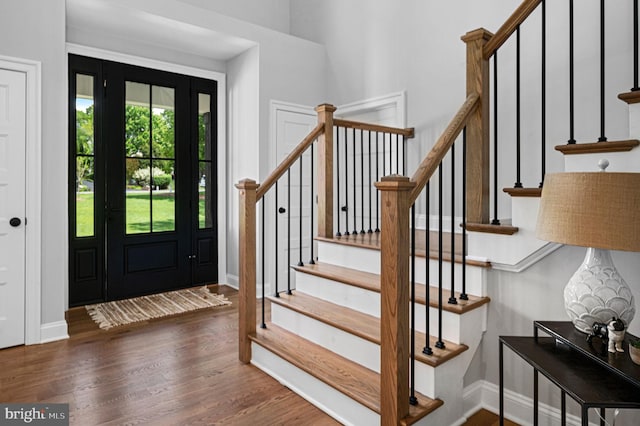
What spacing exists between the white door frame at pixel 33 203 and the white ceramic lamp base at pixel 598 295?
3477 millimetres

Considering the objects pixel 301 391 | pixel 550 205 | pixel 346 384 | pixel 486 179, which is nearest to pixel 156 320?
pixel 301 391

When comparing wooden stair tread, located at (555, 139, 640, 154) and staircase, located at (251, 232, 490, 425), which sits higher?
wooden stair tread, located at (555, 139, 640, 154)

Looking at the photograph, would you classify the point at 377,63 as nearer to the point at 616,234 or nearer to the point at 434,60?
the point at 434,60

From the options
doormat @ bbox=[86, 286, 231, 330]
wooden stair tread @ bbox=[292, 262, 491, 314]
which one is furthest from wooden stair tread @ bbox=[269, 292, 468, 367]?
doormat @ bbox=[86, 286, 231, 330]

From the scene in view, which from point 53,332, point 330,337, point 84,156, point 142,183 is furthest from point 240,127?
point 330,337

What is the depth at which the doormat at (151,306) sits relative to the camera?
3568 mm

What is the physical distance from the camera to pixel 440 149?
74.2 inches

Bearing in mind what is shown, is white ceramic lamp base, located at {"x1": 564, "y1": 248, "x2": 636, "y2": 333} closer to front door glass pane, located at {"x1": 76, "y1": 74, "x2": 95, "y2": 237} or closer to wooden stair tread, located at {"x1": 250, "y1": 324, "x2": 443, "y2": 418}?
wooden stair tread, located at {"x1": 250, "y1": 324, "x2": 443, "y2": 418}

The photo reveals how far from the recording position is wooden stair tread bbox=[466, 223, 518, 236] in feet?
6.30

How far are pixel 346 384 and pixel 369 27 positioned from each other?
145 inches

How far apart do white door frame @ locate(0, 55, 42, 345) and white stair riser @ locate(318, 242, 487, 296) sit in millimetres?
2188

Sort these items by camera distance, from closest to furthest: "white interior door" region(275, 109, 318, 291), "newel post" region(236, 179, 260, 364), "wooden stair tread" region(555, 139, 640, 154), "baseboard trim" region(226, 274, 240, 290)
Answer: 1. "wooden stair tread" region(555, 139, 640, 154)
2. "newel post" region(236, 179, 260, 364)
3. "white interior door" region(275, 109, 318, 291)
4. "baseboard trim" region(226, 274, 240, 290)

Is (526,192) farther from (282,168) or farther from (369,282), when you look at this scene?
(282,168)

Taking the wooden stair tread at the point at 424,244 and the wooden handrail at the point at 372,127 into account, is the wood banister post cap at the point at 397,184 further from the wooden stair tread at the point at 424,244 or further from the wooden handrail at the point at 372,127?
the wooden handrail at the point at 372,127
